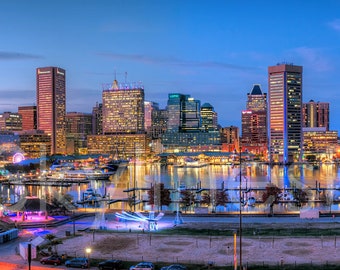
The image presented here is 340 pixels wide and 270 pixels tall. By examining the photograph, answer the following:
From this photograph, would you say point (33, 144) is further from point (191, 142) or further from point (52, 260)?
point (52, 260)

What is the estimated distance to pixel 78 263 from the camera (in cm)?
1628

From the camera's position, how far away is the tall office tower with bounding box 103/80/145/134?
146500 millimetres

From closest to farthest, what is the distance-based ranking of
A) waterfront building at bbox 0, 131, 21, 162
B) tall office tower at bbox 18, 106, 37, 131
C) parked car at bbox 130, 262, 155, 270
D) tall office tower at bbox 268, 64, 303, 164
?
parked car at bbox 130, 262, 155, 270, waterfront building at bbox 0, 131, 21, 162, tall office tower at bbox 268, 64, 303, 164, tall office tower at bbox 18, 106, 37, 131

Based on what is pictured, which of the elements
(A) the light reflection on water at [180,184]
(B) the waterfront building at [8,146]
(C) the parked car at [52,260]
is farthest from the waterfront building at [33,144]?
(C) the parked car at [52,260]

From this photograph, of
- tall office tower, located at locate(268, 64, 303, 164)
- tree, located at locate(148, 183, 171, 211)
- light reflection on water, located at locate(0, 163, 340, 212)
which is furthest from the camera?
tall office tower, located at locate(268, 64, 303, 164)

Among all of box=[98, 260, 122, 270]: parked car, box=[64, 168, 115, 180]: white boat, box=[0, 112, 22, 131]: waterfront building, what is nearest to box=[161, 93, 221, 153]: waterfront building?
box=[0, 112, 22, 131]: waterfront building

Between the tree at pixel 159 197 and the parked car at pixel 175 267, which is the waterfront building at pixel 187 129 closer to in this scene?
the tree at pixel 159 197

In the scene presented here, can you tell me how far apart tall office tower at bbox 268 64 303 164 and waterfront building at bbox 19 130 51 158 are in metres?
61.8

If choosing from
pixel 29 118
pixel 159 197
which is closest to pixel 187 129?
pixel 29 118

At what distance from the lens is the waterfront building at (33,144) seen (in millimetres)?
126287

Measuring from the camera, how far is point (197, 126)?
170m

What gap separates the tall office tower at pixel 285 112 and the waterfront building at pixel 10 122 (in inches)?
3543

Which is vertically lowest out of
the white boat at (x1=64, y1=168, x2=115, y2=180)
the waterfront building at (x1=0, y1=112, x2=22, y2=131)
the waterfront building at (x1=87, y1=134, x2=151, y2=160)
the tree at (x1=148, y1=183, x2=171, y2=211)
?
the white boat at (x1=64, y1=168, x2=115, y2=180)

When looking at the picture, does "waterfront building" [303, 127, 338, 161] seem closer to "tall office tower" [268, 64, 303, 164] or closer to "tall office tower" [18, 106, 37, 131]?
"tall office tower" [268, 64, 303, 164]
